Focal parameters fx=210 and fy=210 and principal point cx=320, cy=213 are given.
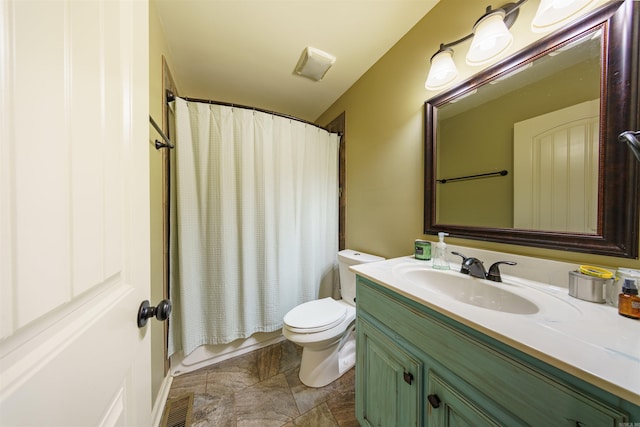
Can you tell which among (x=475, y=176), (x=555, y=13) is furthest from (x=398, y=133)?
(x=555, y=13)

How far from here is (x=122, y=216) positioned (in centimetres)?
44

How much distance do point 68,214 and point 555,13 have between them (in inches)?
56.9

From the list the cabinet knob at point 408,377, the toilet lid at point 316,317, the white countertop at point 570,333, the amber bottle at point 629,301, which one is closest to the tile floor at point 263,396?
the toilet lid at point 316,317

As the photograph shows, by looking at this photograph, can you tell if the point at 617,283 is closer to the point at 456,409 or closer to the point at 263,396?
the point at 456,409

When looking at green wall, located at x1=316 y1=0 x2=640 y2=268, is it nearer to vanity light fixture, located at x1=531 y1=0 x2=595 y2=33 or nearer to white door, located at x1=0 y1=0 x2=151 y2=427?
vanity light fixture, located at x1=531 y1=0 x2=595 y2=33

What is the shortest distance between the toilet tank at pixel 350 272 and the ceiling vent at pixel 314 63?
4.72ft

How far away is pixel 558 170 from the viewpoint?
79cm

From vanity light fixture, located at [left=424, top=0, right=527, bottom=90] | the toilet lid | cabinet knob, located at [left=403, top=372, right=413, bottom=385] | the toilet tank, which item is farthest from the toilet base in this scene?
vanity light fixture, located at [left=424, top=0, right=527, bottom=90]

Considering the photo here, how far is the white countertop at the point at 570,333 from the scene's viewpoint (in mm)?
377

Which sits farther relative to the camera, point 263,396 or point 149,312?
point 263,396

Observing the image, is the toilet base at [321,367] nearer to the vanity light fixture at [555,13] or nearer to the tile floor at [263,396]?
the tile floor at [263,396]

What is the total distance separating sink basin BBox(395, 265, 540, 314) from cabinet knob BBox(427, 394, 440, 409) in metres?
0.38

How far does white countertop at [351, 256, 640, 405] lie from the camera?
38cm

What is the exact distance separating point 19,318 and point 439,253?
122 cm
